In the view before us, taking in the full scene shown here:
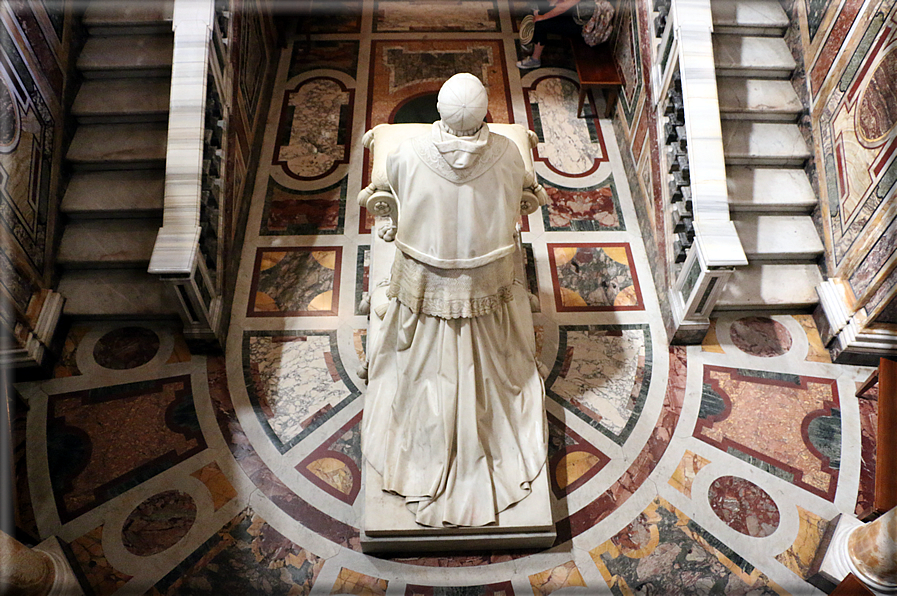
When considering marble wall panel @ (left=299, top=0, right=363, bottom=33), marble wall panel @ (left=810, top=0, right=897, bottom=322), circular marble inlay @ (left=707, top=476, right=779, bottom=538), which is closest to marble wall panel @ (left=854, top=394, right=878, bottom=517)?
circular marble inlay @ (left=707, top=476, right=779, bottom=538)

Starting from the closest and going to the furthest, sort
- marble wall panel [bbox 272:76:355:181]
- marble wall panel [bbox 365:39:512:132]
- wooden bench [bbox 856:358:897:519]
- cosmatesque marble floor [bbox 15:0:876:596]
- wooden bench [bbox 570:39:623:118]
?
wooden bench [bbox 856:358:897:519], cosmatesque marble floor [bbox 15:0:876:596], marble wall panel [bbox 272:76:355:181], wooden bench [bbox 570:39:623:118], marble wall panel [bbox 365:39:512:132]

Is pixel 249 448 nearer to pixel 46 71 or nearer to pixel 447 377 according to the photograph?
pixel 447 377

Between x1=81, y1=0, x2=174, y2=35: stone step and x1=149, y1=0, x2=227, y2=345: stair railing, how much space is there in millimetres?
616

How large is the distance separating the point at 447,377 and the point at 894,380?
2560 mm

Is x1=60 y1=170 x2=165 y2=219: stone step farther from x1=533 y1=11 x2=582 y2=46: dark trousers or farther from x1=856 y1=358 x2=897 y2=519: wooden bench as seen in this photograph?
x1=856 y1=358 x2=897 y2=519: wooden bench

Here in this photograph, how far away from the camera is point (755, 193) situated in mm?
4773

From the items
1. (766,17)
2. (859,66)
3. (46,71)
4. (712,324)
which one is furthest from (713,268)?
(46,71)

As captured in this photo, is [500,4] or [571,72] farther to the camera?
[500,4]

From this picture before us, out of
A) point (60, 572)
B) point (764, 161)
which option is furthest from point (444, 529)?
point (764, 161)

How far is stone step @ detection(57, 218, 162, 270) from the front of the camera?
14.6ft

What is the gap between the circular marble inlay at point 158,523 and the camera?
356 cm

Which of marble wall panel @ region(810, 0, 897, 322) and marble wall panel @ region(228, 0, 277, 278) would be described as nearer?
marble wall panel @ region(810, 0, 897, 322)

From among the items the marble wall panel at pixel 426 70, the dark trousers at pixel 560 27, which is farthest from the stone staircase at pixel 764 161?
the marble wall panel at pixel 426 70

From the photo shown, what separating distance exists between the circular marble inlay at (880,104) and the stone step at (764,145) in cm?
60
